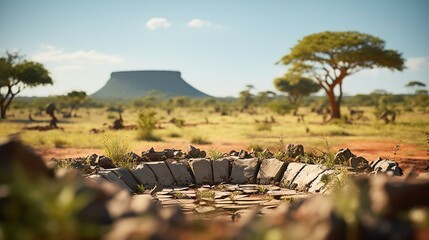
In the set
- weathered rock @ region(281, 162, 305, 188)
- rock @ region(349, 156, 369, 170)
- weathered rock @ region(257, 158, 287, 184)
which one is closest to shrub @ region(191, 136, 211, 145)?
weathered rock @ region(257, 158, 287, 184)

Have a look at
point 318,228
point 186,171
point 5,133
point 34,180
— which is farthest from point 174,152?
point 5,133

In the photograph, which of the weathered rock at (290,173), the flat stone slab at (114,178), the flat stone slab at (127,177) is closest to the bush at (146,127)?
the flat stone slab at (127,177)

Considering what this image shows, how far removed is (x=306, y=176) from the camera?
26.1 ft

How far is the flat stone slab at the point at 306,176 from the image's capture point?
7766 millimetres

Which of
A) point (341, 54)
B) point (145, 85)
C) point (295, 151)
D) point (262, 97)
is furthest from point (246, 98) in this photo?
point (145, 85)

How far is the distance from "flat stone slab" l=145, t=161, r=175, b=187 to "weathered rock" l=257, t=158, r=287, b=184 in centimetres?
178

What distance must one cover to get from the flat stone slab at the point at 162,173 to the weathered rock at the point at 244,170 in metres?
1.26

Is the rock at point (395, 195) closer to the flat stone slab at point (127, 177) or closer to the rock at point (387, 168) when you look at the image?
the rock at point (387, 168)

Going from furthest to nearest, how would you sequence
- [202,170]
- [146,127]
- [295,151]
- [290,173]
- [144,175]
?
[146,127], [295,151], [202,170], [290,173], [144,175]

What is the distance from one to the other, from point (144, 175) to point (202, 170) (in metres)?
1.23

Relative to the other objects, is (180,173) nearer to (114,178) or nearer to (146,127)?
(114,178)

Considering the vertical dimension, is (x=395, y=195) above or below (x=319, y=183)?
above

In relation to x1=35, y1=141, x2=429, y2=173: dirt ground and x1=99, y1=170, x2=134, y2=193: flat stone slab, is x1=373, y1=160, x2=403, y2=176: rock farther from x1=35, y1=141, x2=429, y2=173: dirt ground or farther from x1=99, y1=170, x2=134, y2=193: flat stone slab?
x1=99, y1=170, x2=134, y2=193: flat stone slab

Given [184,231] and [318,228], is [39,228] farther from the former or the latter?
[318,228]
